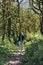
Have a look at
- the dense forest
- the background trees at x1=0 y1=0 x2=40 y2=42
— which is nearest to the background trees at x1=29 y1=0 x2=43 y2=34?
the dense forest

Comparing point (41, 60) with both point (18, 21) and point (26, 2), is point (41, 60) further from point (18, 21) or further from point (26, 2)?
point (26, 2)

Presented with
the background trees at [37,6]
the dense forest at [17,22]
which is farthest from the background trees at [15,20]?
the background trees at [37,6]

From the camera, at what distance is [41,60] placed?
11.6 meters

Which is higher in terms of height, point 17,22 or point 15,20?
point 15,20

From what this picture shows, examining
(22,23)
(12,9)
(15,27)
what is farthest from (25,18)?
(12,9)

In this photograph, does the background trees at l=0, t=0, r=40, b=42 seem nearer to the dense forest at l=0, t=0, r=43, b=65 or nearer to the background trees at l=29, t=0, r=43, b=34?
the dense forest at l=0, t=0, r=43, b=65

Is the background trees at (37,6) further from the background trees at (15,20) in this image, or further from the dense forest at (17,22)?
the background trees at (15,20)

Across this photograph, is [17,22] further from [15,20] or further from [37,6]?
[37,6]

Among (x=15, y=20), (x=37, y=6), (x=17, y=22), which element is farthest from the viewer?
(x=37, y=6)

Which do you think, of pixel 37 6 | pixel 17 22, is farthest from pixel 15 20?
pixel 37 6

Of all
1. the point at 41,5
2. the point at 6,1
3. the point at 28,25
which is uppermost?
the point at 6,1

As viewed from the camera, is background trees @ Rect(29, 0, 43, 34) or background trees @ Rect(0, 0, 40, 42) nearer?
background trees @ Rect(0, 0, 40, 42)

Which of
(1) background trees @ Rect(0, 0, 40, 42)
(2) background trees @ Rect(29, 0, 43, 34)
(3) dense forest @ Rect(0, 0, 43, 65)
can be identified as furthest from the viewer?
(2) background trees @ Rect(29, 0, 43, 34)

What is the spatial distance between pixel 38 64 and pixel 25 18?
24854mm
